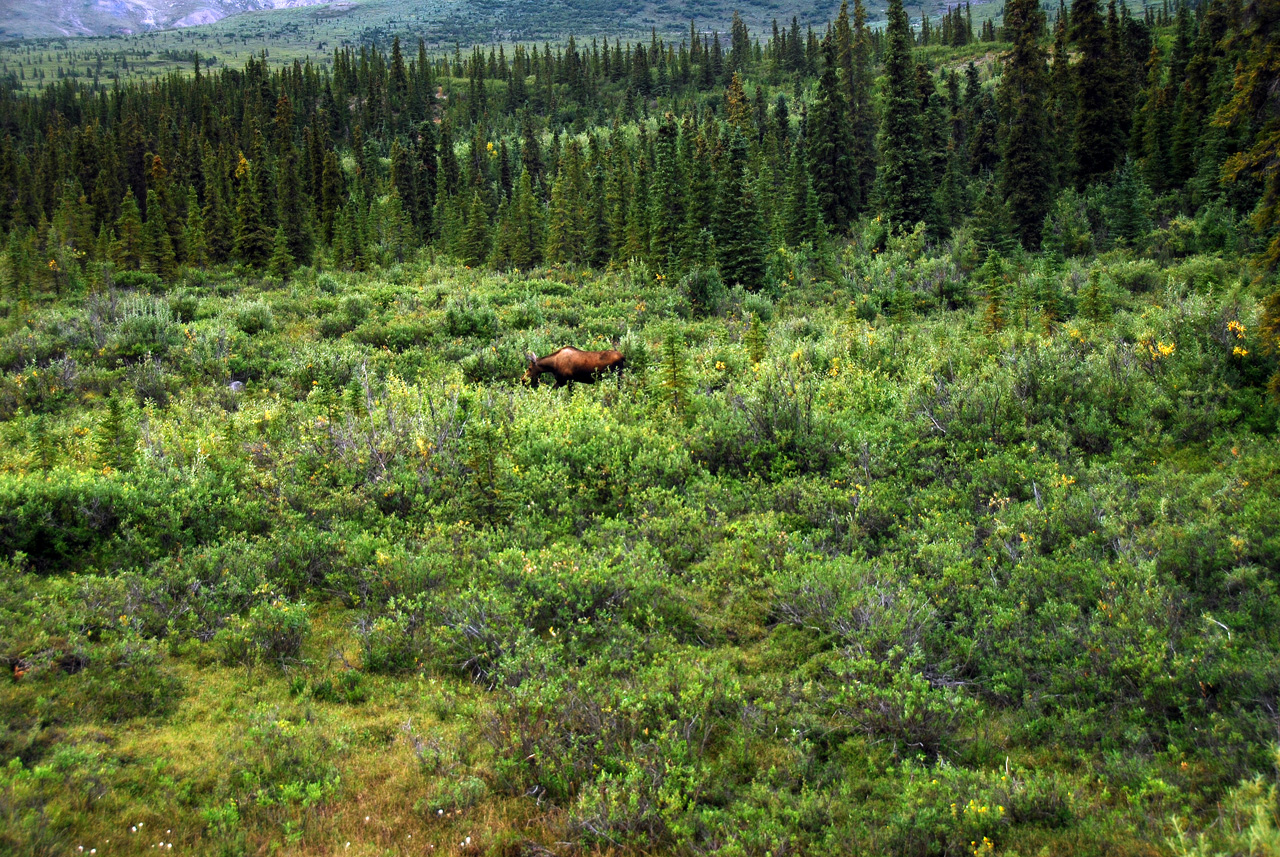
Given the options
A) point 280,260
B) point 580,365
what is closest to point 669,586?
point 580,365

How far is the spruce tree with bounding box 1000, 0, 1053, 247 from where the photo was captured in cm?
3241

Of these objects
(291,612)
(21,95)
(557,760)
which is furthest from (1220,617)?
(21,95)

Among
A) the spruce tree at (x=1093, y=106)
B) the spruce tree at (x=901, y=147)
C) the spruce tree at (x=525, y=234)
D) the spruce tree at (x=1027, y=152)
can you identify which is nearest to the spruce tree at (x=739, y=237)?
the spruce tree at (x=901, y=147)

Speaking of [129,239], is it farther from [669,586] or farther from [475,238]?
[669,586]

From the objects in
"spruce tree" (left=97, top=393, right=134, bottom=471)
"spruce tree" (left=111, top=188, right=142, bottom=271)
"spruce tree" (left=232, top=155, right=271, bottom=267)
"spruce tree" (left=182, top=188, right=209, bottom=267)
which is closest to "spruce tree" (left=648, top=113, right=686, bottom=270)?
"spruce tree" (left=97, top=393, right=134, bottom=471)

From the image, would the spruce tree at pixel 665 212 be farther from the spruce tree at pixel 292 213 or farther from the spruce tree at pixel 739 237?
the spruce tree at pixel 292 213

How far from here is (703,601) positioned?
7012mm

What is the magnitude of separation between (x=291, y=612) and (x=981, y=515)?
288 inches

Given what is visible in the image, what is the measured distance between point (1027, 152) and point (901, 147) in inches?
223

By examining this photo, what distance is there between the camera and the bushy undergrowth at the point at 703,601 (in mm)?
4512

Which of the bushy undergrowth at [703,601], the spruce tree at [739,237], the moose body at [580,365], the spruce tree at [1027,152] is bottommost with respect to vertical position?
the bushy undergrowth at [703,601]

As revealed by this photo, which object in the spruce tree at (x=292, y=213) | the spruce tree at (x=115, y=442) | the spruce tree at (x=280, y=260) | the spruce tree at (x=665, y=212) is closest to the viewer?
the spruce tree at (x=115, y=442)

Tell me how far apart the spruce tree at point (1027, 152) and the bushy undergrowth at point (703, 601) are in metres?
24.5

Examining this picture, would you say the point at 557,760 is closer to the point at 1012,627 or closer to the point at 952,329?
the point at 1012,627
